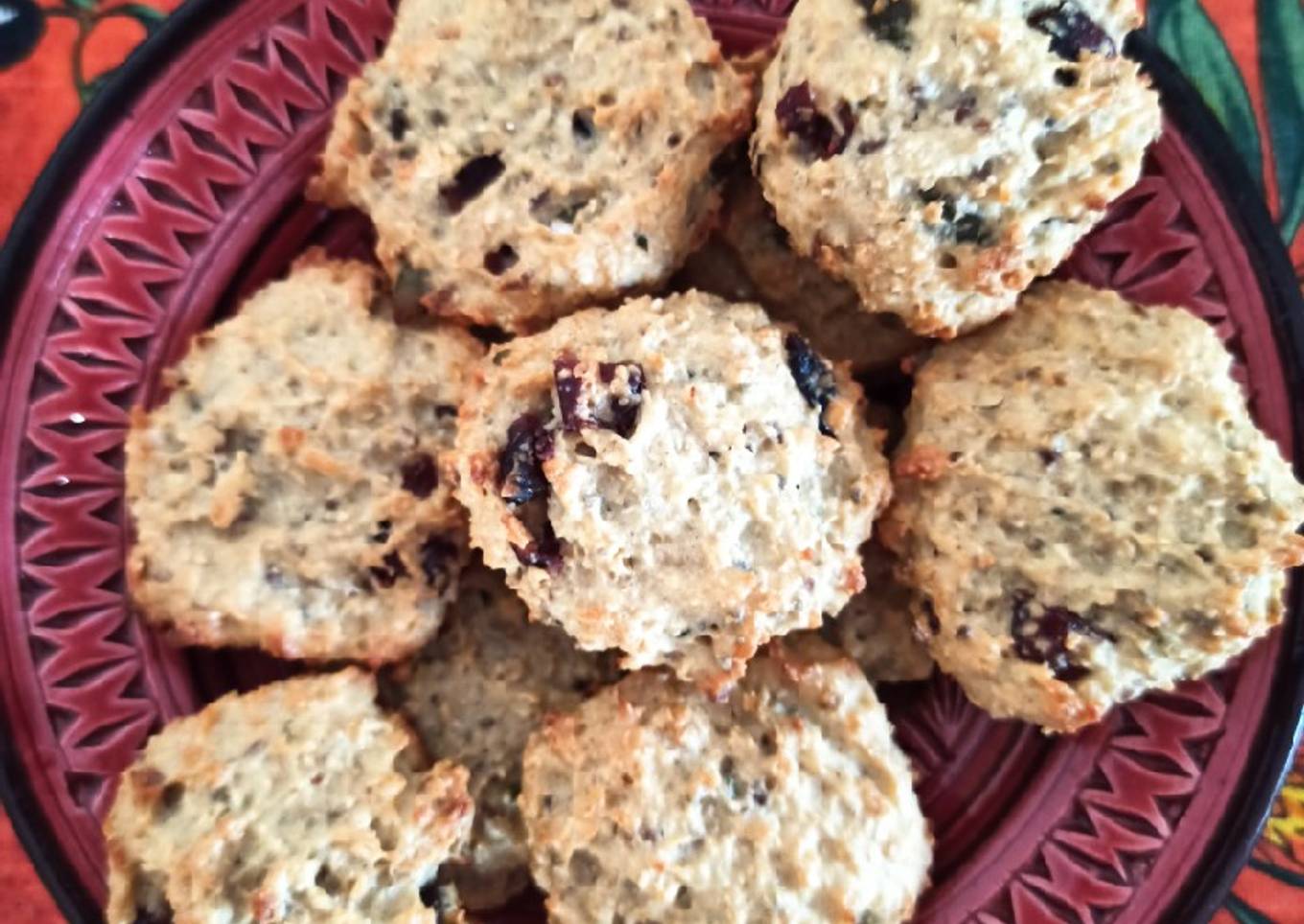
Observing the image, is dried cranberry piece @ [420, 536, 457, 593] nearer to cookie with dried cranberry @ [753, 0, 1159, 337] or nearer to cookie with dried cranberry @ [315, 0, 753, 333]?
cookie with dried cranberry @ [315, 0, 753, 333]

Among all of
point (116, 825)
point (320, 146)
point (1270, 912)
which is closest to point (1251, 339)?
point (1270, 912)

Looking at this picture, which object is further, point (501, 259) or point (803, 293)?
point (803, 293)

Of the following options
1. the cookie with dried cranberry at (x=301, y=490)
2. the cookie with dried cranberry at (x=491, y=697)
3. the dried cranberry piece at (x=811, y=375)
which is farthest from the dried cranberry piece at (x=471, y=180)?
the cookie with dried cranberry at (x=491, y=697)

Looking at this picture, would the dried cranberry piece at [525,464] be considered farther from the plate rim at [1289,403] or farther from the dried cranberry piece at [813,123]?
the plate rim at [1289,403]

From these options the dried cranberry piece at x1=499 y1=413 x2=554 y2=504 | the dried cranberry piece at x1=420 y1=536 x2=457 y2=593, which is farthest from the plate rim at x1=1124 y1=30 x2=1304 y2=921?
the dried cranberry piece at x1=420 y1=536 x2=457 y2=593

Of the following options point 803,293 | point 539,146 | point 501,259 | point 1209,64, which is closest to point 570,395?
Answer: point 501,259

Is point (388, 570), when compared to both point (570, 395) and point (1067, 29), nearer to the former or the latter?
point (570, 395)

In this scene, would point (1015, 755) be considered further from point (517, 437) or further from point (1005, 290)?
point (517, 437)
